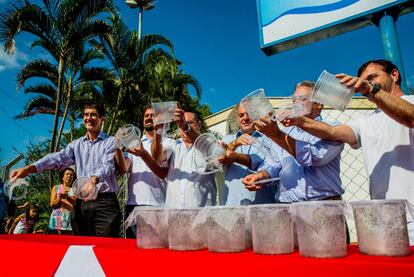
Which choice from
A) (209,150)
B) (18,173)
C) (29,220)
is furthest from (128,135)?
(29,220)

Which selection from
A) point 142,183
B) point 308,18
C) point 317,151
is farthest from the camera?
point 308,18

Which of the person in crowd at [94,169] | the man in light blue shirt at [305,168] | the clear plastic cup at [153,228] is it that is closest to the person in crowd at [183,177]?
the person in crowd at [94,169]

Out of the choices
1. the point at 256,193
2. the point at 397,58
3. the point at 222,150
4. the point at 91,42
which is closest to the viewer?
the point at 222,150

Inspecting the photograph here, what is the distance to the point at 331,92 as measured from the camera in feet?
4.21

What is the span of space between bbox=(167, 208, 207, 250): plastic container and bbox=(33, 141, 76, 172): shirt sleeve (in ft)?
5.26

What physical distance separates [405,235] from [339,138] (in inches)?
28.9

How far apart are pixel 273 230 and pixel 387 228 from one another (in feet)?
0.95

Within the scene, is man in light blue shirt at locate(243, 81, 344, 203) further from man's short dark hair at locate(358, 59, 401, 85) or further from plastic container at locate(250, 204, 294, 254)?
plastic container at locate(250, 204, 294, 254)

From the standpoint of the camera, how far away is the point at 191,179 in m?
2.39

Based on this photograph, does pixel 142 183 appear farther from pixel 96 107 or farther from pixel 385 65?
pixel 385 65

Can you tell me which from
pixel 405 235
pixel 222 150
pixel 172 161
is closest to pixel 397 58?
pixel 222 150

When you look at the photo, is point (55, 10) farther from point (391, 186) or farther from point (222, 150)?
point (391, 186)

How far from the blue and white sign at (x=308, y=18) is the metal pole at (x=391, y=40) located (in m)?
0.08

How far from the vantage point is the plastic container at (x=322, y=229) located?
91cm
